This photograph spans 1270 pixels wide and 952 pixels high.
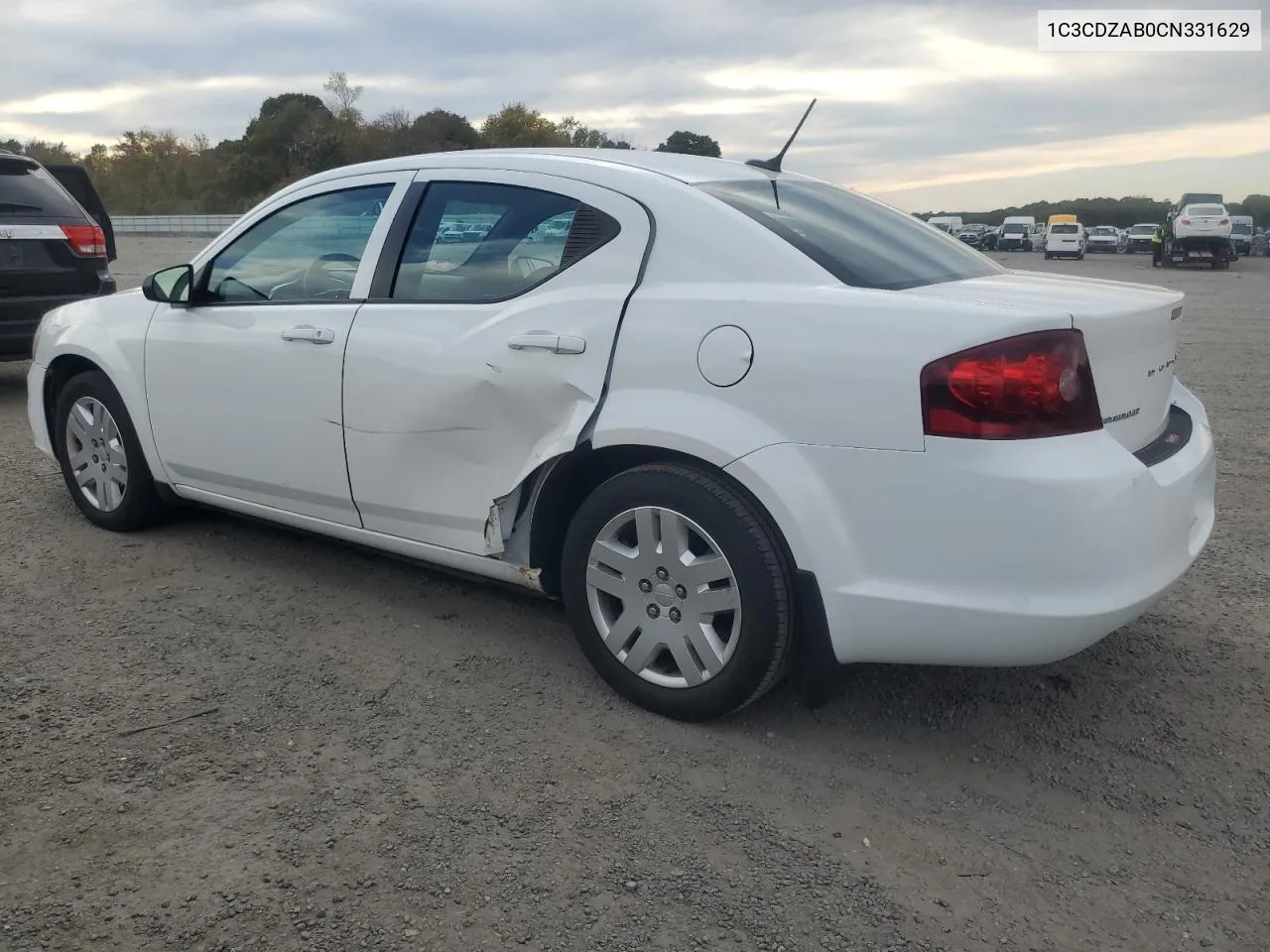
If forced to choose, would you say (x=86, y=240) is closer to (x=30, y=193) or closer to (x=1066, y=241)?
(x=30, y=193)

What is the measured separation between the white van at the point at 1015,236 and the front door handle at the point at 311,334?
5424 cm

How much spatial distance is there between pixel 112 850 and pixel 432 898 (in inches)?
31.6

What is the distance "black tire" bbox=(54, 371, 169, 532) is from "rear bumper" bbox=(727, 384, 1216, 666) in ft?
9.89

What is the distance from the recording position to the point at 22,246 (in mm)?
7867

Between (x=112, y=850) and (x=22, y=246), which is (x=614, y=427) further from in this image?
(x=22, y=246)

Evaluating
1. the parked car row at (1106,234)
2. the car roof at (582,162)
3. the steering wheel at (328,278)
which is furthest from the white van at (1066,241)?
Result: the steering wheel at (328,278)

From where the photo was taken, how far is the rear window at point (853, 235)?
3.11 meters

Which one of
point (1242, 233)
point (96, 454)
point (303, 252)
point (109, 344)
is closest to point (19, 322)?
point (96, 454)

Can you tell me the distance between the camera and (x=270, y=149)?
6394 cm

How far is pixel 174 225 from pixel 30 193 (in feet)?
139

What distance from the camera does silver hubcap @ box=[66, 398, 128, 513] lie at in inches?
189

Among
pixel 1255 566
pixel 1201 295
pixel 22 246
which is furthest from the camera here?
pixel 1201 295

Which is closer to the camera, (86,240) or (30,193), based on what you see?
(30,193)

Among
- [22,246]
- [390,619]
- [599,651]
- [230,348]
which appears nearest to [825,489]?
[599,651]
